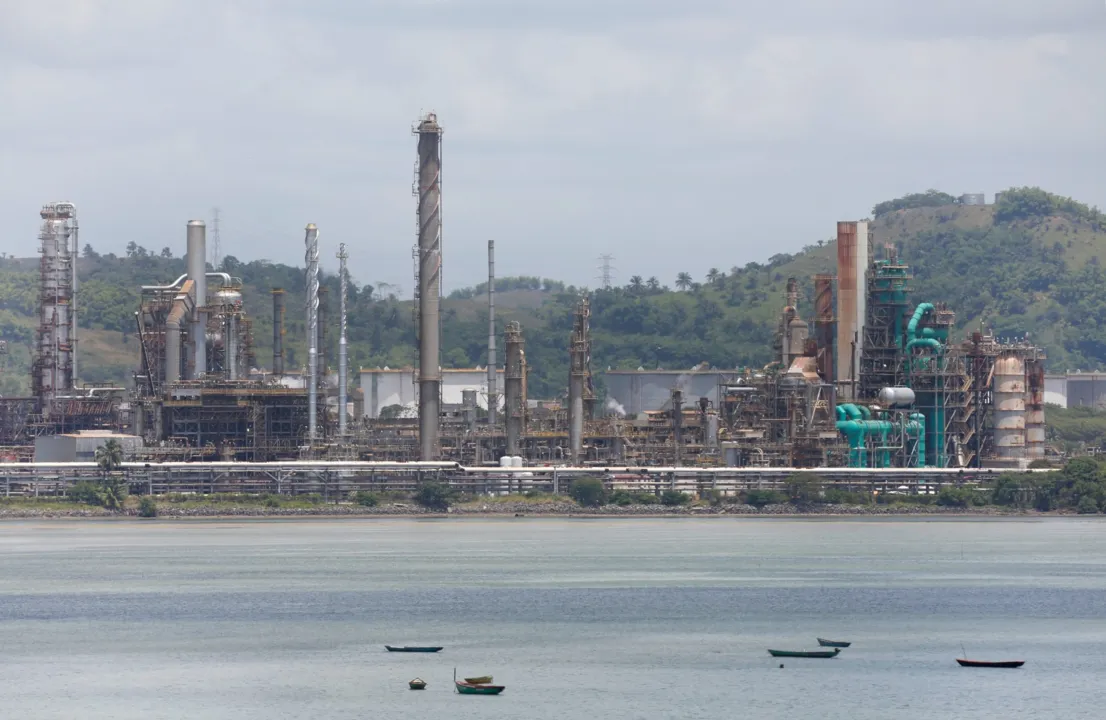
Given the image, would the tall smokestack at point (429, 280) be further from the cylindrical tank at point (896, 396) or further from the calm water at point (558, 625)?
the cylindrical tank at point (896, 396)

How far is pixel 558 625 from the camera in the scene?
84.4m


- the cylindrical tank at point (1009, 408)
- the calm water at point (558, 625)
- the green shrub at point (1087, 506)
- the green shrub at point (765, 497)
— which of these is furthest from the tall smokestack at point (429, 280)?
the green shrub at point (1087, 506)

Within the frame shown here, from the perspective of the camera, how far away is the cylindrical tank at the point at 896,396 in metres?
157

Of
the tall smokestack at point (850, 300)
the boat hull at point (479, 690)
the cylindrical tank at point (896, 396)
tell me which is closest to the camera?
the boat hull at point (479, 690)

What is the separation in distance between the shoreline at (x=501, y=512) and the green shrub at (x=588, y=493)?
535 mm

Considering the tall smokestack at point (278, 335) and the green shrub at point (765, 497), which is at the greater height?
the tall smokestack at point (278, 335)

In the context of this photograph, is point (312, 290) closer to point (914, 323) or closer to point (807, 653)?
point (914, 323)

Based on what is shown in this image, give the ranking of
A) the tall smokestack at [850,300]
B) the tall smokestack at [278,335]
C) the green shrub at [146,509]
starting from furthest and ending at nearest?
the tall smokestack at [278,335], the tall smokestack at [850,300], the green shrub at [146,509]

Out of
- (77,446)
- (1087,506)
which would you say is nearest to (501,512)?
(77,446)

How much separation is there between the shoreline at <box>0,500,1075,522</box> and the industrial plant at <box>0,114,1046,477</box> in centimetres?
453

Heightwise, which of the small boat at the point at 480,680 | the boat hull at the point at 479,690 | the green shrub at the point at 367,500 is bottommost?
the boat hull at the point at 479,690

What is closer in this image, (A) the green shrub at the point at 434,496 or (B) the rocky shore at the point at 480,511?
(B) the rocky shore at the point at 480,511

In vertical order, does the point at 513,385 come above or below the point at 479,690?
above

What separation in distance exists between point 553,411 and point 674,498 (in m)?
23.1
